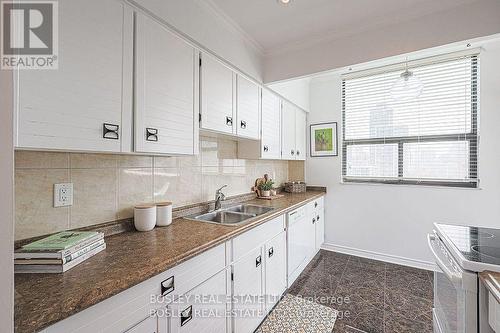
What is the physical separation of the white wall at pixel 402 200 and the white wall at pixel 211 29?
5.78ft

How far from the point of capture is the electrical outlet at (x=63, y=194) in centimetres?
117

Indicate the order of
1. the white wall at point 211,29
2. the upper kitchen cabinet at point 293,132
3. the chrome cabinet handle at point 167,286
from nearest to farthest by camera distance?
the chrome cabinet handle at point 167,286, the white wall at point 211,29, the upper kitchen cabinet at point 293,132

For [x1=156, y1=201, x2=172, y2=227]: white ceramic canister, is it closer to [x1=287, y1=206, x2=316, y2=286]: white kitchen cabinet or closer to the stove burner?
[x1=287, y1=206, x2=316, y2=286]: white kitchen cabinet

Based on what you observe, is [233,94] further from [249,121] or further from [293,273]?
[293,273]

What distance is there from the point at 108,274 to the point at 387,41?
2.47 metres

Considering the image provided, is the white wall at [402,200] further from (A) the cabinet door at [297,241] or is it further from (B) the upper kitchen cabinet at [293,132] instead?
(A) the cabinet door at [297,241]

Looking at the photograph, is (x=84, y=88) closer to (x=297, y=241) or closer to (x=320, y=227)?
(x=297, y=241)

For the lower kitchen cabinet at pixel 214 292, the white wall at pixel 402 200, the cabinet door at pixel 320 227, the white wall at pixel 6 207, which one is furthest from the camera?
the cabinet door at pixel 320 227

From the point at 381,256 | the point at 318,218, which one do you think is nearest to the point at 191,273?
the point at 318,218

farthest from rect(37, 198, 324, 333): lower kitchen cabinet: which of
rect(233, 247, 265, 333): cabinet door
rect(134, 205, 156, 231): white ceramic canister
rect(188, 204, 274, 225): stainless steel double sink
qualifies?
rect(134, 205, 156, 231): white ceramic canister

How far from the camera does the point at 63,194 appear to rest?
3.93 feet

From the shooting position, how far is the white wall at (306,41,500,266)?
250 centimetres

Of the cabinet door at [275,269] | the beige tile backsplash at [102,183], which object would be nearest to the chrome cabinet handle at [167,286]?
the beige tile backsplash at [102,183]

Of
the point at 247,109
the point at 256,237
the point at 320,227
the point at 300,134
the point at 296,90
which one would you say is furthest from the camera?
the point at 300,134
